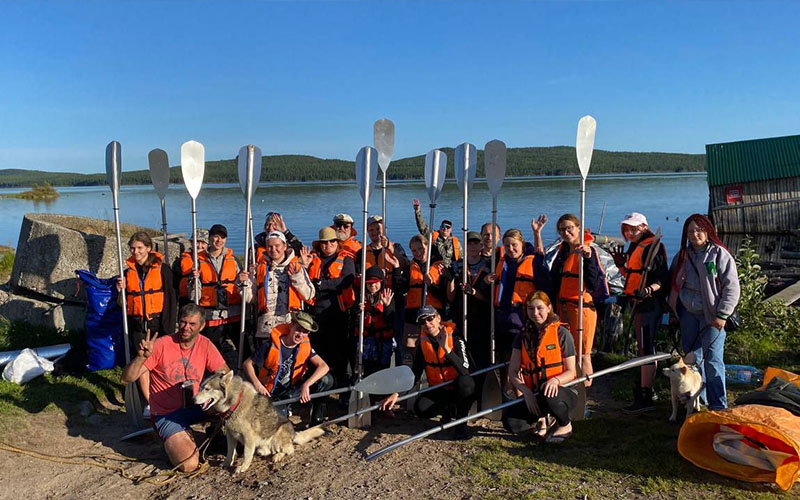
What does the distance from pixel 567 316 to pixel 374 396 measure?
6.52ft

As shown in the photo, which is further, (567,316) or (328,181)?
(328,181)

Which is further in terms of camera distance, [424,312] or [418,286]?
[418,286]

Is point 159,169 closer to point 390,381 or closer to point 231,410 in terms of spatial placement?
point 231,410

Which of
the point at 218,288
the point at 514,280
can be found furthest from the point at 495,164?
the point at 218,288

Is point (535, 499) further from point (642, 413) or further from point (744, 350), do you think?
point (744, 350)

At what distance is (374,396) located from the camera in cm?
579

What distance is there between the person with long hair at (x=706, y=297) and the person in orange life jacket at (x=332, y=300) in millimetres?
3105

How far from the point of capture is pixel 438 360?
506 cm

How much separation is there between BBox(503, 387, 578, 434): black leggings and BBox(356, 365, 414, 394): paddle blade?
0.85 m

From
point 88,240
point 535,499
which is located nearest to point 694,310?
point 535,499

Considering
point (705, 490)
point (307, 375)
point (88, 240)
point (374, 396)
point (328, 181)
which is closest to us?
point (705, 490)

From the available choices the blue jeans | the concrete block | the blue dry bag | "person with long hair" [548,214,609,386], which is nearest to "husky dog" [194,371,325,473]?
the blue dry bag

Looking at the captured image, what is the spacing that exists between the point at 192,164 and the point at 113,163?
811 millimetres

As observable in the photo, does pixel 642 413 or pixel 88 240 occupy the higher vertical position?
pixel 88 240
